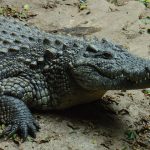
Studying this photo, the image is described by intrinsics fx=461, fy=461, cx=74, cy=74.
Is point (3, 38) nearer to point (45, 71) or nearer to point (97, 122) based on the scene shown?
point (45, 71)

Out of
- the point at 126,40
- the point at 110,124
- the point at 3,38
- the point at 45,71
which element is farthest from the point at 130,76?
the point at 126,40

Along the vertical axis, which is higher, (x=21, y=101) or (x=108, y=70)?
(x=108, y=70)

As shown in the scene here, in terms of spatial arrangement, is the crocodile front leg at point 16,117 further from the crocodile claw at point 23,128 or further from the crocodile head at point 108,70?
the crocodile head at point 108,70

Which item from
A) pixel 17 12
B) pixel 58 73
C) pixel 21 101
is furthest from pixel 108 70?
pixel 17 12

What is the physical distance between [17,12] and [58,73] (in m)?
3.03

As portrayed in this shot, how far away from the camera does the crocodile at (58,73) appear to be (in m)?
5.27

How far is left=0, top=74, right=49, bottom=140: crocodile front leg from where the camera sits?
16.7ft

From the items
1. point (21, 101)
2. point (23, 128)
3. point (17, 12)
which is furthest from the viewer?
point (17, 12)

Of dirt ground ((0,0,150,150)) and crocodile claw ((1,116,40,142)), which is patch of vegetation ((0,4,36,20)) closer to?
dirt ground ((0,0,150,150))

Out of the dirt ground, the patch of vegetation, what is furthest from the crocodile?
the patch of vegetation

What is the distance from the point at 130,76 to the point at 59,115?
976 mm

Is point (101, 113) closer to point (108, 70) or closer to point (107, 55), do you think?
point (108, 70)

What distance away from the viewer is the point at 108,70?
17.5 feet

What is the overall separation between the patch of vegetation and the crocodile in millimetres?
2430
